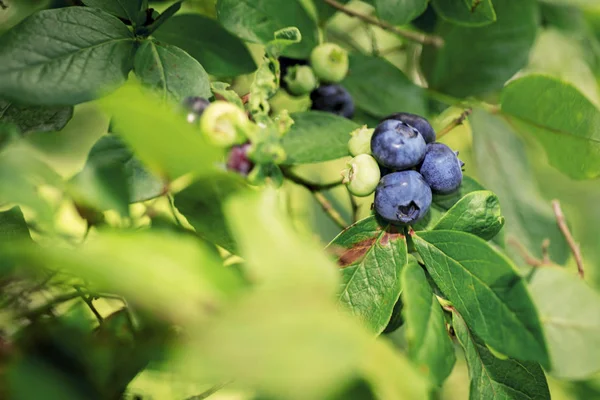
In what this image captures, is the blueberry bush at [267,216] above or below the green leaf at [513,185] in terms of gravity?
above

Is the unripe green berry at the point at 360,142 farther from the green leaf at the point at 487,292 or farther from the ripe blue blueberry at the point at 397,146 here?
the green leaf at the point at 487,292

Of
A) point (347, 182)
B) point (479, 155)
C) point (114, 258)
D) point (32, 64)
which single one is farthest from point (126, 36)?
point (479, 155)

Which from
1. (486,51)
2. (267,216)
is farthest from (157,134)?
(486,51)

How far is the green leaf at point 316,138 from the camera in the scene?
→ 75 cm

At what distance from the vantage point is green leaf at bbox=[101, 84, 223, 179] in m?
0.39

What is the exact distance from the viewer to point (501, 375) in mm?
676

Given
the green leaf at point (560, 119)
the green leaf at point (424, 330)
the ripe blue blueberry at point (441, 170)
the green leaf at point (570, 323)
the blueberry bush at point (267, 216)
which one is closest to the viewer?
the blueberry bush at point (267, 216)

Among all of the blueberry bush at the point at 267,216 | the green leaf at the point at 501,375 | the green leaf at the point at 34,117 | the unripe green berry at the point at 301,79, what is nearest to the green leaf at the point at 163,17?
the blueberry bush at the point at 267,216

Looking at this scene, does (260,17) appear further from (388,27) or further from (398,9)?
(388,27)

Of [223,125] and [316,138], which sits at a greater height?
[223,125]

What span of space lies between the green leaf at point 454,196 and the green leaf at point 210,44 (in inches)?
13.1

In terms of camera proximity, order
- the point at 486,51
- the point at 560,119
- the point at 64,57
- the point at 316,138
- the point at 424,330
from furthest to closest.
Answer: the point at 486,51 < the point at 560,119 < the point at 316,138 < the point at 64,57 < the point at 424,330

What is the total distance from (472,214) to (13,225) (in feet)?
1.72

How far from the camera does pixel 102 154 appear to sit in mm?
602
